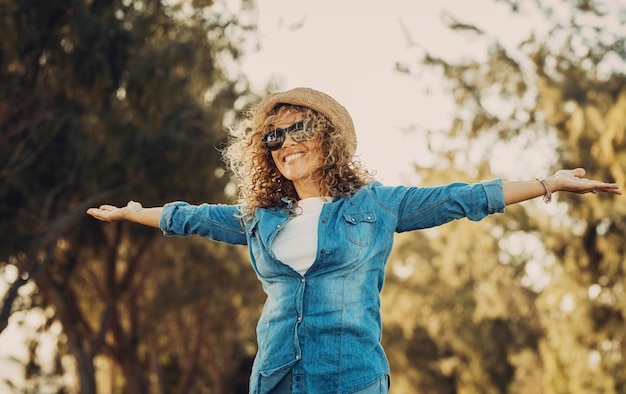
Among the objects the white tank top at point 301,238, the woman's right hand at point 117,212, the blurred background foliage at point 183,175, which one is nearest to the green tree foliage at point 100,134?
the blurred background foliage at point 183,175

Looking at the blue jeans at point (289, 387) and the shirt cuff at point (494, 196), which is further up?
the shirt cuff at point (494, 196)

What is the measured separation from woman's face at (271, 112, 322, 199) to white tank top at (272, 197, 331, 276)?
0.27 ft

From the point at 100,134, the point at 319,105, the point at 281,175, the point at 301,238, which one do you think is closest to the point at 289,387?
the point at 301,238

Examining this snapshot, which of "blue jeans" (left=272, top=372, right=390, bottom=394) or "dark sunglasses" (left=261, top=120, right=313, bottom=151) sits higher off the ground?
"dark sunglasses" (left=261, top=120, right=313, bottom=151)

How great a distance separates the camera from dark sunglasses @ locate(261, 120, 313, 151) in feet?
9.72

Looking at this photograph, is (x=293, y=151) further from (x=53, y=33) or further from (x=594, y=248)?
(x=594, y=248)

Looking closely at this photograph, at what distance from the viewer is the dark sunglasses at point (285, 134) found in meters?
2.96

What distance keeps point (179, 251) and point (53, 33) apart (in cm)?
898

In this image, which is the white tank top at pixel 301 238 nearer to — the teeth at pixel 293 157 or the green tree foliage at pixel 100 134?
the teeth at pixel 293 157

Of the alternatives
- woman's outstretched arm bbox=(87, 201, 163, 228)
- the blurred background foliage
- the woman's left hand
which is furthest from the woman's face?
the blurred background foliage

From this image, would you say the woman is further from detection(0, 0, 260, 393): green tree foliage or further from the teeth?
detection(0, 0, 260, 393): green tree foliage

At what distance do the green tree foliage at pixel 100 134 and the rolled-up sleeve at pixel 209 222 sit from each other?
13.3 ft

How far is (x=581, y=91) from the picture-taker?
13.4m

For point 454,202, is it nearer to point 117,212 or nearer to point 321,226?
point 321,226
